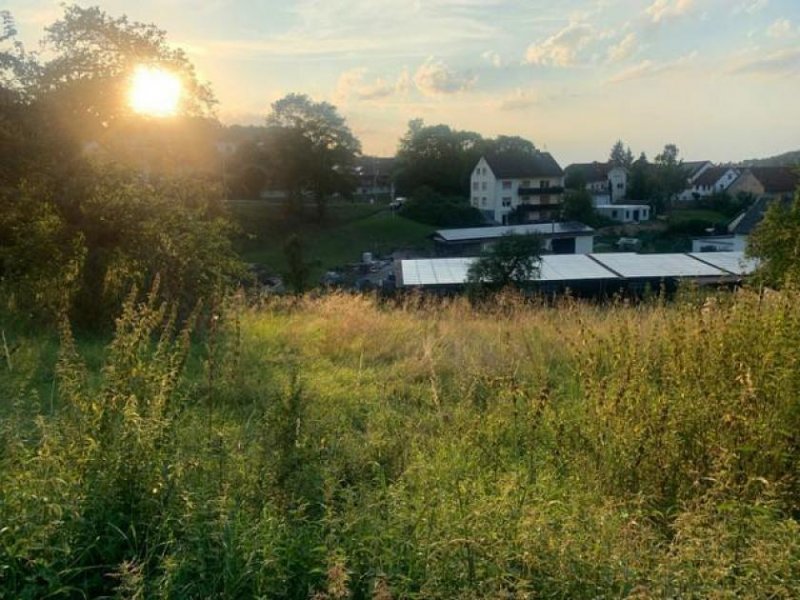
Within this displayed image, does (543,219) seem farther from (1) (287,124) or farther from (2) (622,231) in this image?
(1) (287,124)

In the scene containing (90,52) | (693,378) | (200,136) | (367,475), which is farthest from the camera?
(200,136)

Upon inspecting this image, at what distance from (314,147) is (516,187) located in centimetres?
2525

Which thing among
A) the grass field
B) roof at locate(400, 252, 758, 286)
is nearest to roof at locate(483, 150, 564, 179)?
the grass field

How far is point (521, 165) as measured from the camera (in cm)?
7356

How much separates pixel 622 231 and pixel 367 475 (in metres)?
65.0

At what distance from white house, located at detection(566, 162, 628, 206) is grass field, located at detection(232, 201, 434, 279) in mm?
35292

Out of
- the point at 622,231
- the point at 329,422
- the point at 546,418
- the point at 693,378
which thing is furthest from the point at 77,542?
the point at 622,231

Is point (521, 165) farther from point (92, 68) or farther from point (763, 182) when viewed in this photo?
point (92, 68)

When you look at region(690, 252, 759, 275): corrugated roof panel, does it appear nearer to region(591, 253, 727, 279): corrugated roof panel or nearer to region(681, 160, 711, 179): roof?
region(591, 253, 727, 279): corrugated roof panel

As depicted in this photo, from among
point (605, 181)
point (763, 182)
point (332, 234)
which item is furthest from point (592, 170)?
point (332, 234)

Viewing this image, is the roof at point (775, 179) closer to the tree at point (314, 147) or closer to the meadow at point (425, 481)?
the tree at point (314, 147)

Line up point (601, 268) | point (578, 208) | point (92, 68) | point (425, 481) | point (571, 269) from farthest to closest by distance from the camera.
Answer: point (578, 208) < point (601, 268) < point (571, 269) < point (92, 68) < point (425, 481)

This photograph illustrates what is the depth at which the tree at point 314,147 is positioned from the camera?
185 feet

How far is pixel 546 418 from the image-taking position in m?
4.57
